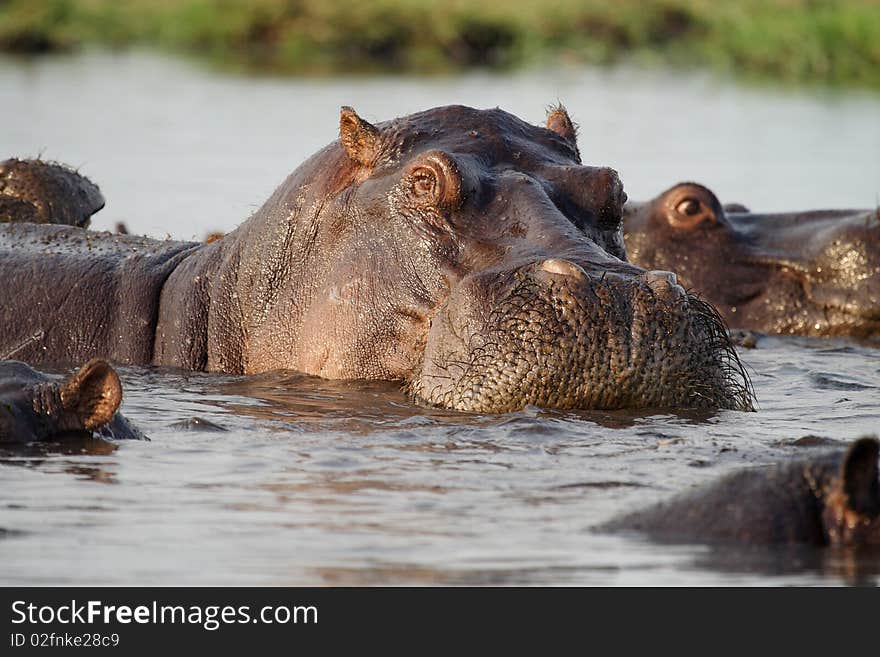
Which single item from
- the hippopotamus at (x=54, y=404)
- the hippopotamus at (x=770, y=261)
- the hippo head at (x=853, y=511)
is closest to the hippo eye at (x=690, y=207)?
the hippopotamus at (x=770, y=261)

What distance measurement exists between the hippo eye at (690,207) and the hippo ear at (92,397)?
541 centimetres

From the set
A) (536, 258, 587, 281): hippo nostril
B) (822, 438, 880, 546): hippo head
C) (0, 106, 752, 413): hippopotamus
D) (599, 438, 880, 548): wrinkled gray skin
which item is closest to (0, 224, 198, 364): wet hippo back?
(0, 106, 752, 413): hippopotamus

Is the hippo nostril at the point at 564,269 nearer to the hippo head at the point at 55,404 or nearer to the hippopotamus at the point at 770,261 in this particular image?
the hippo head at the point at 55,404

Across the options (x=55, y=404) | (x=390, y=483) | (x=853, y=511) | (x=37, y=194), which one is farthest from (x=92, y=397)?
(x=37, y=194)

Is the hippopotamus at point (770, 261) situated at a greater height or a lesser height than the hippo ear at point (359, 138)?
lesser

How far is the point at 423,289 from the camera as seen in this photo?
6.72 metres

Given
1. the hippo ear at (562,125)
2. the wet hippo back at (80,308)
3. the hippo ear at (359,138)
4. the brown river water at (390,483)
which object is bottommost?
the brown river water at (390,483)

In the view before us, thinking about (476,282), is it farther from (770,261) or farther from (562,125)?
(770,261)

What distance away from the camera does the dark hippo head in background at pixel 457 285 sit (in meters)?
6.28

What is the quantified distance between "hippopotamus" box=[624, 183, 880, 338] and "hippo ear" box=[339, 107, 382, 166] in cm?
380

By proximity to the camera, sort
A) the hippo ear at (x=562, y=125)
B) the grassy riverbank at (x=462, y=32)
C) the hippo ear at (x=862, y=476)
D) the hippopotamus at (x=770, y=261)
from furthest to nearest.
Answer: the grassy riverbank at (x=462, y=32)
the hippopotamus at (x=770, y=261)
the hippo ear at (x=562, y=125)
the hippo ear at (x=862, y=476)

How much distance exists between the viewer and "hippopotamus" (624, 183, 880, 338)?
34.3 ft

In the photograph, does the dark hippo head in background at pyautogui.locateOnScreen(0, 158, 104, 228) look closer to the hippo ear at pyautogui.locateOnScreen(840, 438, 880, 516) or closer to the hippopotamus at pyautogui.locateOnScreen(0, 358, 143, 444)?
the hippopotamus at pyautogui.locateOnScreen(0, 358, 143, 444)

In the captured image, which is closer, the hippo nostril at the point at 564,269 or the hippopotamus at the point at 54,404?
the hippopotamus at the point at 54,404
